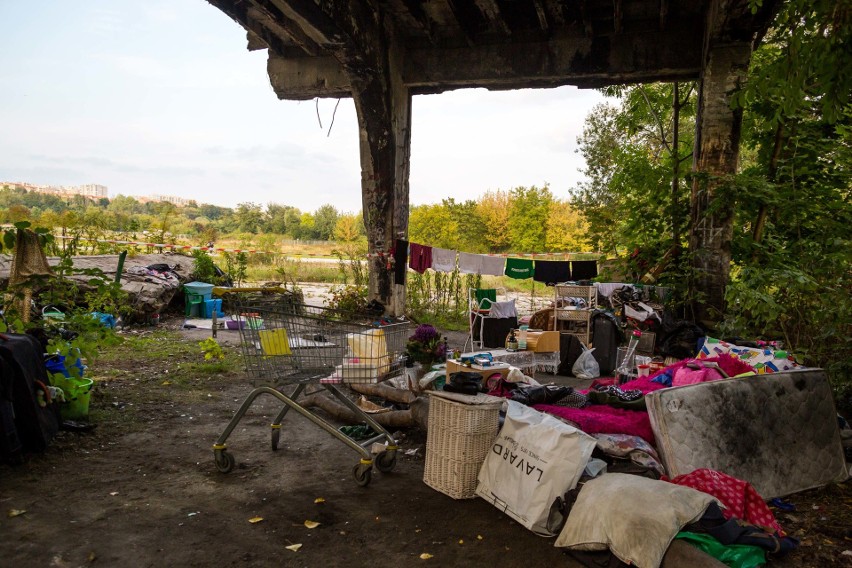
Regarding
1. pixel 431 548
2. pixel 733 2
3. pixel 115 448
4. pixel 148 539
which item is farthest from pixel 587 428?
pixel 733 2

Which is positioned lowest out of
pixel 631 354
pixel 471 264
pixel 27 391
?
pixel 631 354

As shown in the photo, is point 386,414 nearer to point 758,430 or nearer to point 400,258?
point 758,430

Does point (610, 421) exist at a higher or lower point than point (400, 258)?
lower

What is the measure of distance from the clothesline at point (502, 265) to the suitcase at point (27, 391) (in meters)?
6.00

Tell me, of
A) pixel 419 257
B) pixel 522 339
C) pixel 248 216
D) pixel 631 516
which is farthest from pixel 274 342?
pixel 248 216

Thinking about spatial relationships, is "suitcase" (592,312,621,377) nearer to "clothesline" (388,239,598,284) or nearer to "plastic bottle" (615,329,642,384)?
"plastic bottle" (615,329,642,384)

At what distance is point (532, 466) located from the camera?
307 cm

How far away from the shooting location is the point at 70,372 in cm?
453

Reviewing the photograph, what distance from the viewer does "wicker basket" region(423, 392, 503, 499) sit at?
3.37 metres

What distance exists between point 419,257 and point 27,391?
639cm

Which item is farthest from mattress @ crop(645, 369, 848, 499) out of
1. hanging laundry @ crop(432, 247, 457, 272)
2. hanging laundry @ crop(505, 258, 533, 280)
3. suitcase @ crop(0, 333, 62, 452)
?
hanging laundry @ crop(432, 247, 457, 272)

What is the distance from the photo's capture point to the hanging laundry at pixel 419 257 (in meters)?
9.27

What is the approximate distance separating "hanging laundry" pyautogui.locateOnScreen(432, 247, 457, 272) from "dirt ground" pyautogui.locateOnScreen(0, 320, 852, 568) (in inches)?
213

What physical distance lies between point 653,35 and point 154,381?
7.81m
